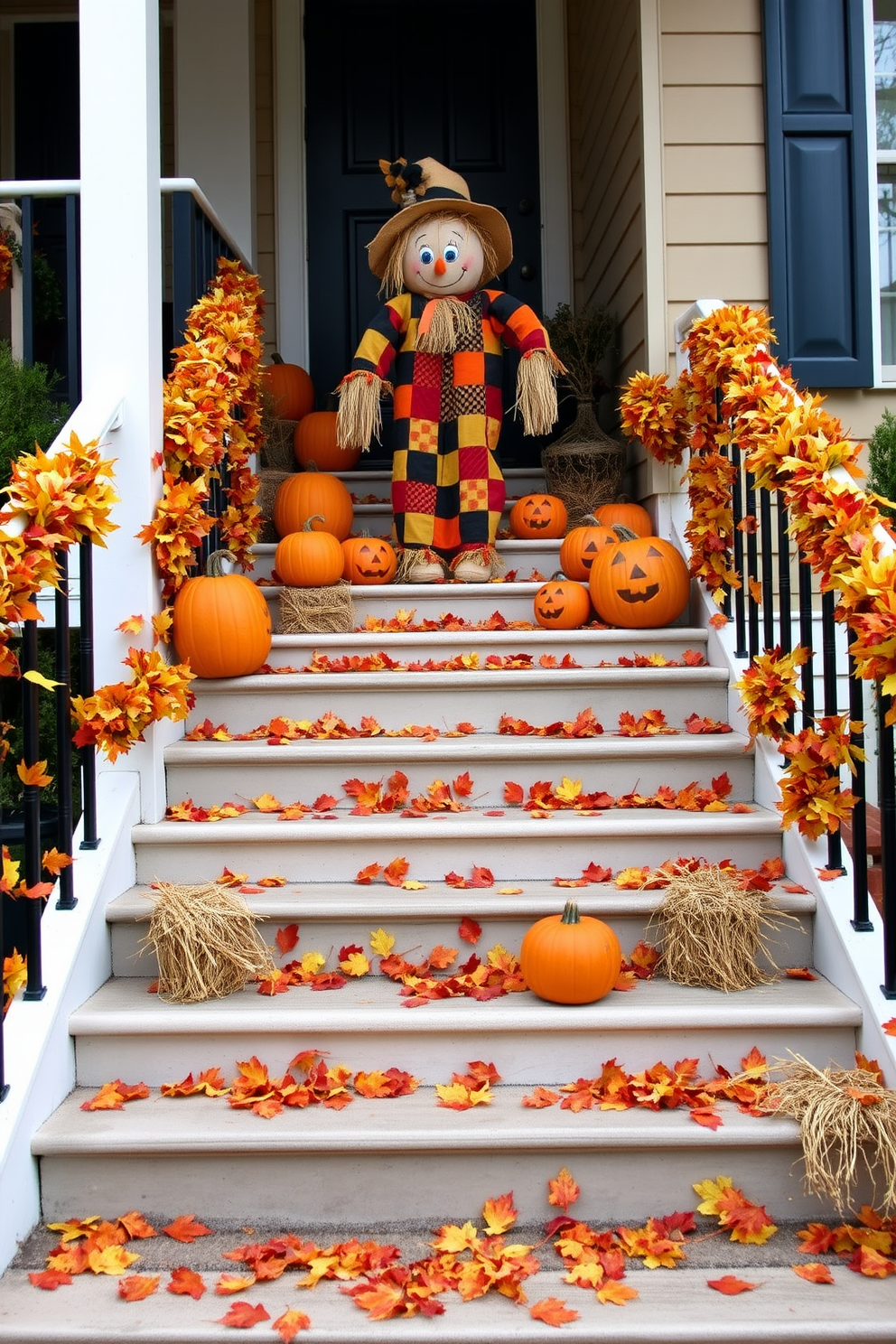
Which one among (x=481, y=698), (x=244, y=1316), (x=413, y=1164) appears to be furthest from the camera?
(x=481, y=698)

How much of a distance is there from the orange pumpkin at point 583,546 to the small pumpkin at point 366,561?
0.66 metres

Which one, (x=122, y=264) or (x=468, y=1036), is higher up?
(x=122, y=264)

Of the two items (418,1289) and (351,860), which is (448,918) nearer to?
(351,860)

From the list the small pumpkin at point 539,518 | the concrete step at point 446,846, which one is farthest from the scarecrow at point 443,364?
the concrete step at point 446,846

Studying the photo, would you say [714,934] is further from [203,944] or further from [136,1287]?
[136,1287]

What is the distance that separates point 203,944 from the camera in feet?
7.54

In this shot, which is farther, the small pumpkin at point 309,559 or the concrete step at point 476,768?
the small pumpkin at point 309,559

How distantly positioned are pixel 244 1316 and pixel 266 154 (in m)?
5.22

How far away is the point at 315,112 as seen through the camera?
5.46m

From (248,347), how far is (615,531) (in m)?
1.38

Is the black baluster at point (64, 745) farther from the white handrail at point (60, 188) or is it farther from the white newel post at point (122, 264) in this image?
the white handrail at point (60, 188)

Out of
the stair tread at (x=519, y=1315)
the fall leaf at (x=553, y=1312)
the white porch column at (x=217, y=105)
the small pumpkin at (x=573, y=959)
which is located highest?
the white porch column at (x=217, y=105)

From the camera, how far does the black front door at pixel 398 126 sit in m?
5.42

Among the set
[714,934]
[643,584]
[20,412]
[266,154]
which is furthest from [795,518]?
[266,154]
